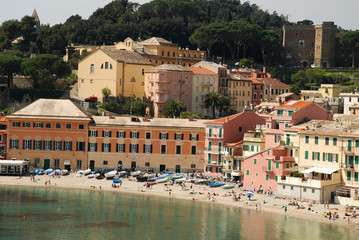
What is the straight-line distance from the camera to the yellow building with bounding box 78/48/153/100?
11794cm

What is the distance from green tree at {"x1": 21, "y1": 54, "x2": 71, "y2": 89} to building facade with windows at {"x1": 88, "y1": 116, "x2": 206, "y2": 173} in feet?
93.9

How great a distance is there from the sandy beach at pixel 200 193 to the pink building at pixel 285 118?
6.57m

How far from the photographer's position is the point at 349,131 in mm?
77375

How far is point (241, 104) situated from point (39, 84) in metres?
32.9

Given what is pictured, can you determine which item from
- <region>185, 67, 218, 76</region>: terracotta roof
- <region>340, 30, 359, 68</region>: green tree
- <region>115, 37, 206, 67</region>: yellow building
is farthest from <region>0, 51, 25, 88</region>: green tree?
<region>340, 30, 359, 68</region>: green tree

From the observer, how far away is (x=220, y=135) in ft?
295

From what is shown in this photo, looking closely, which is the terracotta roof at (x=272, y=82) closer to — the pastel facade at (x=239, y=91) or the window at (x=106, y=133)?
the pastel facade at (x=239, y=91)

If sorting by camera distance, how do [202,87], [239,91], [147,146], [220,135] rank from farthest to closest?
[239,91]
[202,87]
[147,146]
[220,135]

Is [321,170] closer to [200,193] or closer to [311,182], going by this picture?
[311,182]

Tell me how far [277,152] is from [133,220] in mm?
18212

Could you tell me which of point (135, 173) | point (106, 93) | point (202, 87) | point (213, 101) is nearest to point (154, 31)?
point (202, 87)

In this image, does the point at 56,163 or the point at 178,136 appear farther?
the point at 56,163

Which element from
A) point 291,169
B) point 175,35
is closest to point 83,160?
point 291,169

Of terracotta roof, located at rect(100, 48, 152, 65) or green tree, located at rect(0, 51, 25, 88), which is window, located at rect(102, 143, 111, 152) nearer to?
terracotta roof, located at rect(100, 48, 152, 65)
